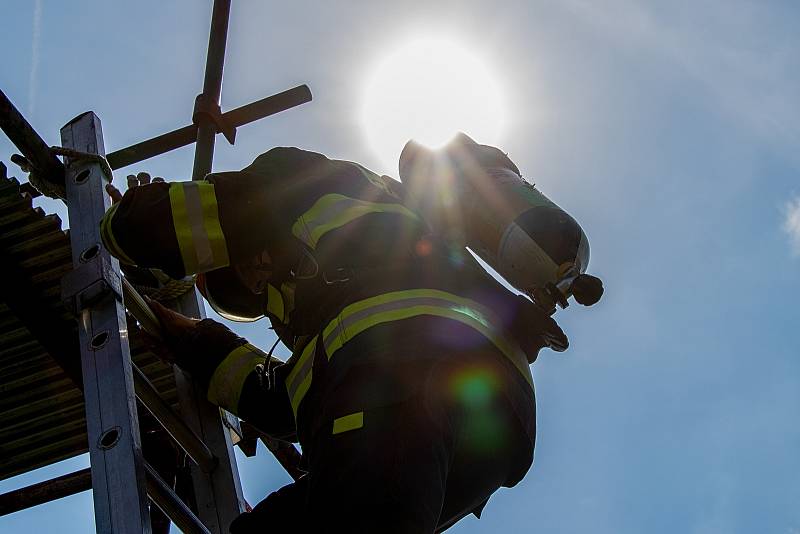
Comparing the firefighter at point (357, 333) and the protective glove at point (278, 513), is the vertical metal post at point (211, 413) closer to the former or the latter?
the firefighter at point (357, 333)

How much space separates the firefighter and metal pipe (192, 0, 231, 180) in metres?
0.75

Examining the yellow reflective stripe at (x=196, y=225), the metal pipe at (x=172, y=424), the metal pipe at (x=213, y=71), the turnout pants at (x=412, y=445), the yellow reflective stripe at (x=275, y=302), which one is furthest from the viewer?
the metal pipe at (x=213, y=71)

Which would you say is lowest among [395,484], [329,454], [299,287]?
[395,484]

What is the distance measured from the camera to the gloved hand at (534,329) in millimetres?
3426

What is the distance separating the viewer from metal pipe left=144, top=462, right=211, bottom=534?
3.36 metres

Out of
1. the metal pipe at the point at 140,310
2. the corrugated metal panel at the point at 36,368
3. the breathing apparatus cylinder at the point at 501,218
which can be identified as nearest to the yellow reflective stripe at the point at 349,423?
the breathing apparatus cylinder at the point at 501,218

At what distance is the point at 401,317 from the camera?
3.10 m

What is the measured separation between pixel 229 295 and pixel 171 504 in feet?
A: 2.92

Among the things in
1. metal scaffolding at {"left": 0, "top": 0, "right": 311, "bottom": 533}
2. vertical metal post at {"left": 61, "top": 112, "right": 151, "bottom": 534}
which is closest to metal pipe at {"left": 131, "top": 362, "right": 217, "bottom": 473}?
metal scaffolding at {"left": 0, "top": 0, "right": 311, "bottom": 533}

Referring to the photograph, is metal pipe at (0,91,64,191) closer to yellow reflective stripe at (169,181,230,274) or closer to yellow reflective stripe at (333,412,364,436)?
yellow reflective stripe at (169,181,230,274)

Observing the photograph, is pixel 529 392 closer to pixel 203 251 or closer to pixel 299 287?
pixel 299 287

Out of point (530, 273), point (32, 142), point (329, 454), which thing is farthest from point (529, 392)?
point (32, 142)

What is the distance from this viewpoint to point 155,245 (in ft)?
11.6

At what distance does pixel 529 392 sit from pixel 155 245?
1293 millimetres
